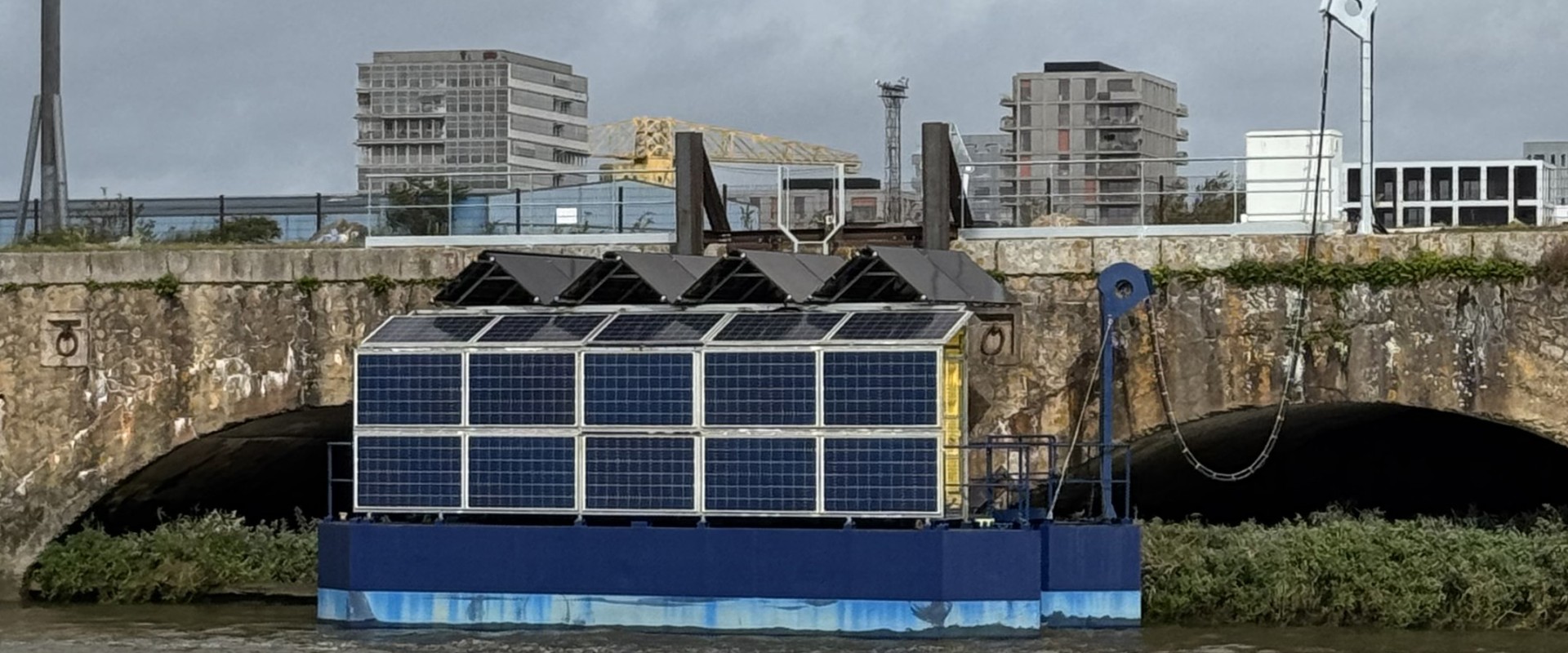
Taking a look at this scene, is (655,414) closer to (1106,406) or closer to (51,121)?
(1106,406)

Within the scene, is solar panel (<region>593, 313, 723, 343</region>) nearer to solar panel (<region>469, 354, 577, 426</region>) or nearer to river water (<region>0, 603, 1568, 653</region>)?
solar panel (<region>469, 354, 577, 426</region>)

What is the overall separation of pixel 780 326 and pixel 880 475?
2087 mm

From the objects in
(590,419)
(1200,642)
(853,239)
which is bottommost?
(1200,642)

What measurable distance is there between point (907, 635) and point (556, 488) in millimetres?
4314

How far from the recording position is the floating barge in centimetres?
2742

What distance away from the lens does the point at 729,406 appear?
2822cm

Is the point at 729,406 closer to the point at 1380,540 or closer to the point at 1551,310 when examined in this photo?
the point at 1380,540

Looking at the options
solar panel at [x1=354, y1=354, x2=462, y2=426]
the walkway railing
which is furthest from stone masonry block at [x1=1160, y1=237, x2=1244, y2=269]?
solar panel at [x1=354, y1=354, x2=462, y2=426]

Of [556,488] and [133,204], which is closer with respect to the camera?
[556,488]

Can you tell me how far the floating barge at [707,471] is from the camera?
27.4 m

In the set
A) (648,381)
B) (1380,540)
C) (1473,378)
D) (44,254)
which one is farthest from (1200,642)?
(44,254)

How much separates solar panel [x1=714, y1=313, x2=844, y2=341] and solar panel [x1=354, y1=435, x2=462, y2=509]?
11.1ft

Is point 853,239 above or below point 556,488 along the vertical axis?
above

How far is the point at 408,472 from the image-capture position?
29188mm
